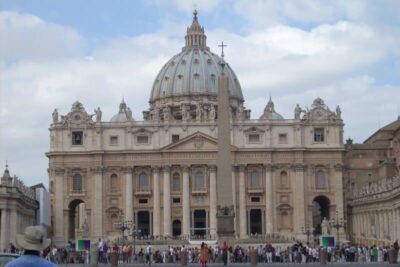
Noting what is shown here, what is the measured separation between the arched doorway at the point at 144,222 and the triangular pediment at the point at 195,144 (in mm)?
6717

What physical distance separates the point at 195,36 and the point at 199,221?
3923 cm

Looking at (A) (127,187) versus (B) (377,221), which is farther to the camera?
(A) (127,187)

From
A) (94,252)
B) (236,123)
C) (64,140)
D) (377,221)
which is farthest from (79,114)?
(94,252)

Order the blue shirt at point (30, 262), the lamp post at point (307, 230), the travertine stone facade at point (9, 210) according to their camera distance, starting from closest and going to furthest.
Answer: the blue shirt at point (30, 262) → the travertine stone facade at point (9, 210) → the lamp post at point (307, 230)

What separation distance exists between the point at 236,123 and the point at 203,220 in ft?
32.9

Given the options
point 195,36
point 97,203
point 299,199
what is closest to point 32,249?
point 97,203

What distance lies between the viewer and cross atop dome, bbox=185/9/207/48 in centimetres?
11950

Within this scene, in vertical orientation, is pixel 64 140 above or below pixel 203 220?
Answer: above

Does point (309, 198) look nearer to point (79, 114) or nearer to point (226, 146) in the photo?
point (79, 114)

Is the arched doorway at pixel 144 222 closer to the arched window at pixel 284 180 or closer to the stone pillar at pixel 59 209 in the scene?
the stone pillar at pixel 59 209

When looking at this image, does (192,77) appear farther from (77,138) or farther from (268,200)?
(268,200)

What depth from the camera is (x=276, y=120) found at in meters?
88.8

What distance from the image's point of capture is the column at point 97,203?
85875mm

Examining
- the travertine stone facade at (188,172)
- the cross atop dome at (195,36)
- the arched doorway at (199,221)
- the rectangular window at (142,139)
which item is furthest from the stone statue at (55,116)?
the cross atop dome at (195,36)
